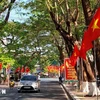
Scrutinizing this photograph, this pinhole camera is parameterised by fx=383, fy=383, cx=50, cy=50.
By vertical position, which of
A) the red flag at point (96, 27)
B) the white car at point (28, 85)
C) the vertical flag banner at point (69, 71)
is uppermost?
the red flag at point (96, 27)

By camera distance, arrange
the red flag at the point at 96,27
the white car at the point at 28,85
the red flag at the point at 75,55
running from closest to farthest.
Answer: the red flag at the point at 96,27 < the red flag at the point at 75,55 < the white car at the point at 28,85

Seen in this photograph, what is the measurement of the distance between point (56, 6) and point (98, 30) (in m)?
10.4

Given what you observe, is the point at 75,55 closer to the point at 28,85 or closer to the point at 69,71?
the point at 69,71

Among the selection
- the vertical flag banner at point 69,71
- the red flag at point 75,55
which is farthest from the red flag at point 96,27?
the vertical flag banner at point 69,71

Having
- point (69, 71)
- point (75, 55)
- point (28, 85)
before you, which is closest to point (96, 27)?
point (75, 55)

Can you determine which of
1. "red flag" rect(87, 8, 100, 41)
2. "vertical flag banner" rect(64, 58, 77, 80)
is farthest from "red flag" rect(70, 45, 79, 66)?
"red flag" rect(87, 8, 100, 41)

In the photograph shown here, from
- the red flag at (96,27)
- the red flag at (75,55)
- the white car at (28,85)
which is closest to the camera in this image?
the red flag at (96,27)

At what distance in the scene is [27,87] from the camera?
3378cm

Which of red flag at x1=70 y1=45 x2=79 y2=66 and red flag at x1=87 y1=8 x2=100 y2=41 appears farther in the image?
red flag at x1=70 y1=45 x2=79 y2=66

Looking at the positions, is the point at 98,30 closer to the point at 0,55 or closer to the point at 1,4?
the point at 1,4

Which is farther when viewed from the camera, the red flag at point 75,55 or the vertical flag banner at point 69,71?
the vertical flag banner at point 69,71

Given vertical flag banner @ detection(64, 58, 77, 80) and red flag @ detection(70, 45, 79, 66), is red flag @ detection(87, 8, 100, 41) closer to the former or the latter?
red flag @ detection(70, 45, 79, 66)

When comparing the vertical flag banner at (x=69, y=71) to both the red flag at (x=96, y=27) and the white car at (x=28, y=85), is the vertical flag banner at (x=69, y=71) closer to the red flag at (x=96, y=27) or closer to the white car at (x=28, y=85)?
the white car at (x=28, y=85)

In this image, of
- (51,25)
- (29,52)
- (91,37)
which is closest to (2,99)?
(91,37)
